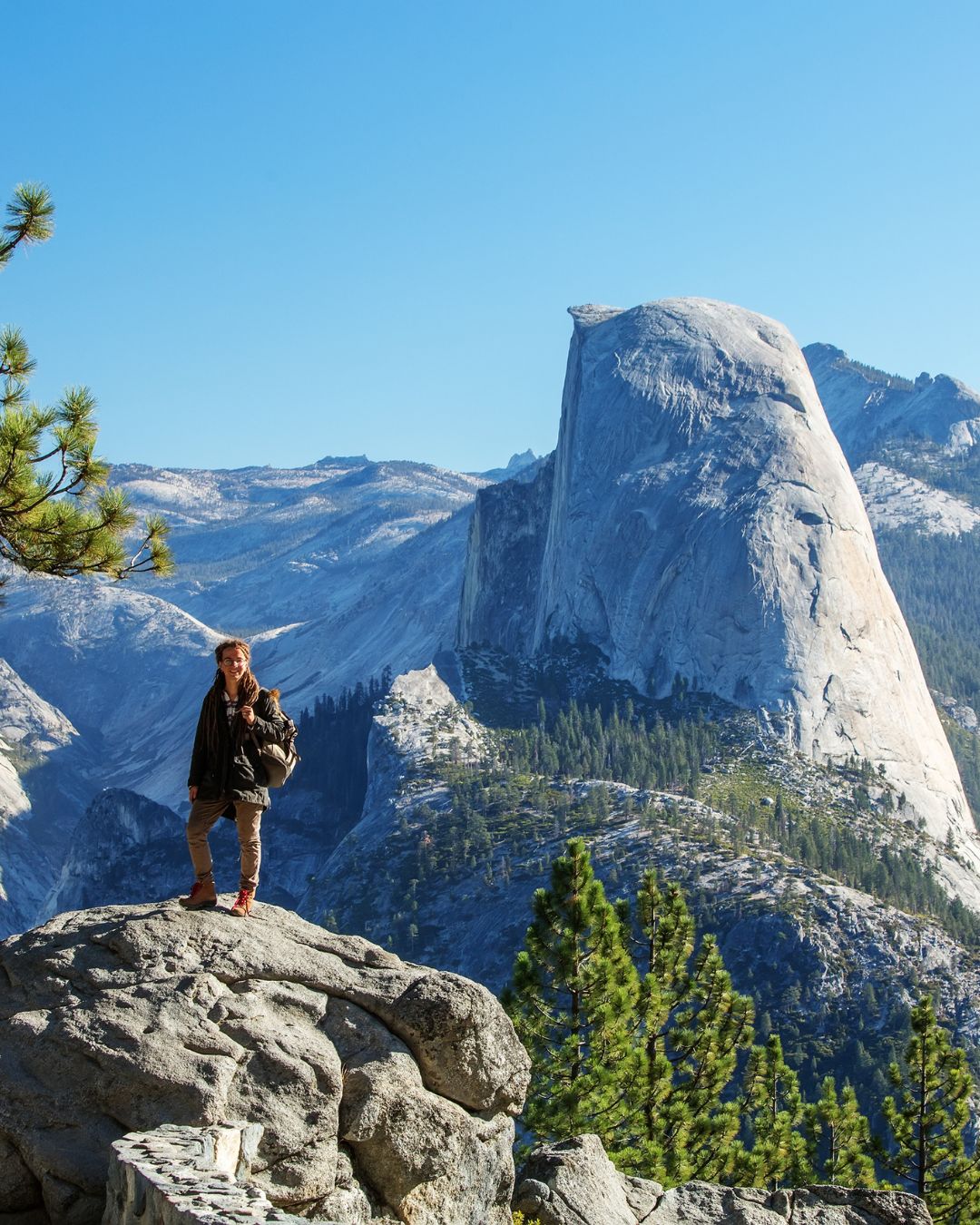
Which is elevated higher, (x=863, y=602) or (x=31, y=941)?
(x=863, y=602)

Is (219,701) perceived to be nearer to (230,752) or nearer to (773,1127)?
(230,752)

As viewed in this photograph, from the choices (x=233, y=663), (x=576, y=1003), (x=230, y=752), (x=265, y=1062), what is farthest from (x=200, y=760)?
(x=576, y=1003)

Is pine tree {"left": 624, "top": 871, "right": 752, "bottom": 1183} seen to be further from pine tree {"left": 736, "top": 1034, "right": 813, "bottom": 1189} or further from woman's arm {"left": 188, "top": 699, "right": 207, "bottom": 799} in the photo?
woman's arm {"left": 188, "top": 699, "right": 207, "bottom": 799}

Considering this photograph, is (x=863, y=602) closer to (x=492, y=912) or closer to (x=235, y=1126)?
(x=492, y=912)

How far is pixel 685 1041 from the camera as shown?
29.6 m

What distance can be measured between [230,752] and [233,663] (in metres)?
0.96

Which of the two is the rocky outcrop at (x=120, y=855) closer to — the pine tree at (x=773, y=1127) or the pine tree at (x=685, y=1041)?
the pine tree at (x=773, y=1127)

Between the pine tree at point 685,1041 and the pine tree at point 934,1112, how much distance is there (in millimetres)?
3606

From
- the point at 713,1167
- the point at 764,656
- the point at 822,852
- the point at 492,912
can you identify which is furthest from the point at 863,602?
the point at 713,1167

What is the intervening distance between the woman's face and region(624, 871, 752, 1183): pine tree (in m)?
16.3

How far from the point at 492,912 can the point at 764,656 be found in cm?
5505

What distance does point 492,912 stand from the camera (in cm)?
10981

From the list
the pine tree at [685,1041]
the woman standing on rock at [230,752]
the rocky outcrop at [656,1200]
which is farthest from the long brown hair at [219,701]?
the pine tree at [685,1041]

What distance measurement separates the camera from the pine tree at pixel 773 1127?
101 ft
